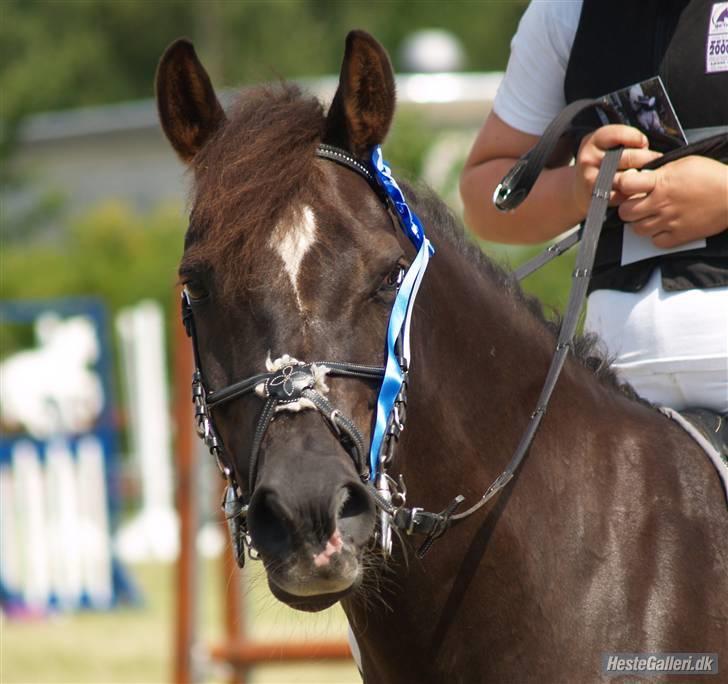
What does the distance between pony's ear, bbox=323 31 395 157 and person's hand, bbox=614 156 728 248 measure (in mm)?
649

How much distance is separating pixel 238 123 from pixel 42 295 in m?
18.2

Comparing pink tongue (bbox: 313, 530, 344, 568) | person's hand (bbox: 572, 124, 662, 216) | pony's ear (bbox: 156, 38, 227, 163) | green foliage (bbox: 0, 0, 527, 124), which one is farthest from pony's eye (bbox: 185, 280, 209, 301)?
green foliage (bbox: 0, 0, 527, 124)

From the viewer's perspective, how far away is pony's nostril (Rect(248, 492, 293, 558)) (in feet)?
7.83

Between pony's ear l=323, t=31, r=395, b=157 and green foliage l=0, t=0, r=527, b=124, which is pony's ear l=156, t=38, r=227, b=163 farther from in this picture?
green foliage l=0, t=0, r=527, b=124

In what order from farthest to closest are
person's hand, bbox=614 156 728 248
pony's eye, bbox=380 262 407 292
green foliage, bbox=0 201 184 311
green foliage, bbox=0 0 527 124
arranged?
green foliage, bbox=0 0 527 124, green foliage, bbox=0 201 184 311, person's hand, bbox=614 156 728 248, pony's eye, bbox=380 262 407 292

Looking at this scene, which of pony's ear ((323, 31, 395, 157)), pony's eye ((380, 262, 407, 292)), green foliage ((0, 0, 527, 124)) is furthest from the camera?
green foliage ((0, 0, 527, 124))

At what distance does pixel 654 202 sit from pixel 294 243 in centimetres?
94

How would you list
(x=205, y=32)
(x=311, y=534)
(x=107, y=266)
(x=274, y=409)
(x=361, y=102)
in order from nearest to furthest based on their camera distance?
(x=311, y=534) < (x=274, y=409) < (x=361, y=102) < (x=107, y=266) < (x=205, y=32)

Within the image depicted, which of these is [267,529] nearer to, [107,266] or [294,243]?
[294,243]

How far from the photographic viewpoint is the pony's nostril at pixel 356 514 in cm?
241

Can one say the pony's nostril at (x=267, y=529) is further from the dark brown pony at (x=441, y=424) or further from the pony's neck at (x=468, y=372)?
the pony's neck at (x=468, y=372)

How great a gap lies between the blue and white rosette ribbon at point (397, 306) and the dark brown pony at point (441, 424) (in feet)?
0.10

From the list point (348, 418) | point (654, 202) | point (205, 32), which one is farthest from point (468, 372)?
point (205, 32)

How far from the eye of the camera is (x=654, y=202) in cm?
310
